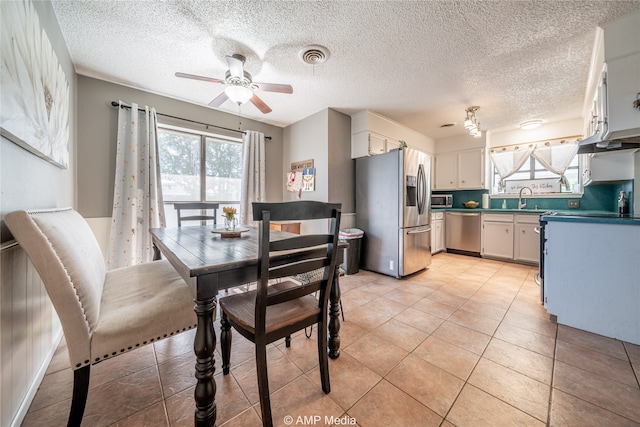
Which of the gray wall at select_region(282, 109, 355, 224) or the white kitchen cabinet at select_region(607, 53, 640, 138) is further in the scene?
the gray wall at select_region(282, 109, 355, 224)

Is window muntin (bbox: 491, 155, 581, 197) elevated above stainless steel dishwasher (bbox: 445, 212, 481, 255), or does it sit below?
above

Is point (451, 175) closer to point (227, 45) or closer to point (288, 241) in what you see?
point (227, 45)

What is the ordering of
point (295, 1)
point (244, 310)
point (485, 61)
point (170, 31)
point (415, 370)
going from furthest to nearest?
point (485, 61) → point (170, 31) → point (295, 1) → point (415, 370) → point (244, 310)

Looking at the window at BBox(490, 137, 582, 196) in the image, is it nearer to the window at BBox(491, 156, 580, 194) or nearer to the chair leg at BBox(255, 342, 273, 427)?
the window at BBox(491, 156, 580, 194)

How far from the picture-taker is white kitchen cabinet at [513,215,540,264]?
12.1ft

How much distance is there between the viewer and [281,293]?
105cm

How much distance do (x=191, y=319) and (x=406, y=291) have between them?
7.60ft

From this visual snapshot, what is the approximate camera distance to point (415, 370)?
1452mm

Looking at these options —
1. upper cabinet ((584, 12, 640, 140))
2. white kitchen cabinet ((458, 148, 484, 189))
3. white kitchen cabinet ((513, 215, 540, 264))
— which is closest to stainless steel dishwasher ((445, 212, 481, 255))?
white kitchen cabinet ((513, 215, 540, 264))

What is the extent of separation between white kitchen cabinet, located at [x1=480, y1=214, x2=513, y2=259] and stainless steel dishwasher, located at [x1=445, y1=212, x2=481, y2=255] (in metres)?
0.12

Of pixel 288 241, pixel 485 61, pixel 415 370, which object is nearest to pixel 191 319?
pixel 288 241

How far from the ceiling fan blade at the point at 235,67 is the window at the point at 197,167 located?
1.75 m

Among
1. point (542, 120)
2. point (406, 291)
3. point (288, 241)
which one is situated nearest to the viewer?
point (288, 241)

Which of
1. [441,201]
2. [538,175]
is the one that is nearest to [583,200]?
[538,175]
